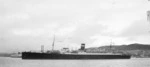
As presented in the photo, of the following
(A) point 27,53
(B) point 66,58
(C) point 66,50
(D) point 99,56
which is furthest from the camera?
(C) point 66,50

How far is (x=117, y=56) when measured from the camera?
128 m

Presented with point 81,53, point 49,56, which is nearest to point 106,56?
point 81,53

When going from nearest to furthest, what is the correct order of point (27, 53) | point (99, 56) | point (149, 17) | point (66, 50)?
point (149, 17) < point (27, 53) < point (99, 56) < point (66, 50)

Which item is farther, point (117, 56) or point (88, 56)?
point (117, 56)

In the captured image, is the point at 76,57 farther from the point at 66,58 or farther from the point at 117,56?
the point at 117,56

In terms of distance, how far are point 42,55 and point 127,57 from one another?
50.5 meters

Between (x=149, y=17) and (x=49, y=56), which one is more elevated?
(x=149, y=17)

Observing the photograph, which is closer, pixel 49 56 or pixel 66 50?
pixel 49 56

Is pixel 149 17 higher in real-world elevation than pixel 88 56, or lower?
higher

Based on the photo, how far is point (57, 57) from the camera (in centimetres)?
10856

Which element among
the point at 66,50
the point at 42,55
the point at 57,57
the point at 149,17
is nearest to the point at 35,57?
the point at 42,55

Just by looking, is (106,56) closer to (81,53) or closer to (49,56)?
(81,53)

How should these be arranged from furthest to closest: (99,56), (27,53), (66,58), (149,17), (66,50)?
(66,50) → (99,56) → (66,58) → (27,53) → (149,17)

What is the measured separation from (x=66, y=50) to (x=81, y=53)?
15068 mm
